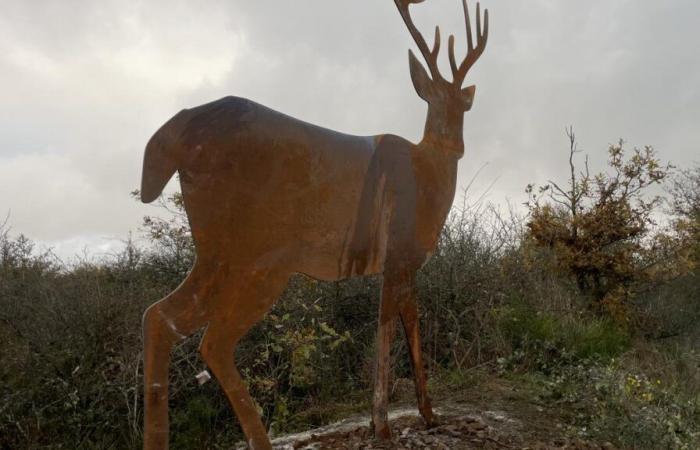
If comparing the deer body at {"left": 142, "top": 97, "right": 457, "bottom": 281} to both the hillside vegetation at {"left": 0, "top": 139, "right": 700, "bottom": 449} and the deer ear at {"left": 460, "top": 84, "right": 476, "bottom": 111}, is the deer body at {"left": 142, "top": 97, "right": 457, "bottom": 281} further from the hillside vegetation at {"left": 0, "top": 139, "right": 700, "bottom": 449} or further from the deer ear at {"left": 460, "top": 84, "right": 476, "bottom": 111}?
the hillside vegetation at {"left": 0, "top": 139, "right": 700, "bottom": 449}

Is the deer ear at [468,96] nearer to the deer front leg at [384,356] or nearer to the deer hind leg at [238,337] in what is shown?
the deer front leg at [384,356]

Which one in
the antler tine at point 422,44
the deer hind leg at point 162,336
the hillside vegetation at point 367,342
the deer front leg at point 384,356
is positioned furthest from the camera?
the hillside vegetation at point 367,342

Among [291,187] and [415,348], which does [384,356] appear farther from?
[291,187]

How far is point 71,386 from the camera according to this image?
541cm

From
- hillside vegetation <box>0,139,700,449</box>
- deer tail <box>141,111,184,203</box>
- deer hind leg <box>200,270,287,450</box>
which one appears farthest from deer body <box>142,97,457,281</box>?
hillside vegetation <box>0,139,700,449</box>

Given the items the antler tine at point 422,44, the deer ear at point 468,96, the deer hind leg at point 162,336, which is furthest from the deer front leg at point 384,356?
the antler tine at point 422,44

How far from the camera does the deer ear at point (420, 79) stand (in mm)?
3584

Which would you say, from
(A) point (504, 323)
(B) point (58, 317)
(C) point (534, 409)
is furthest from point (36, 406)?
(A) point (504, 323)

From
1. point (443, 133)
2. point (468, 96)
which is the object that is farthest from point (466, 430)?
point (468, 96)

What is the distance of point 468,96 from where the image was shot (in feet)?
12.5

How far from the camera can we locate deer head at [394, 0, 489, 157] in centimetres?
Answer: 362

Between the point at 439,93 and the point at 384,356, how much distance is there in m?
1.74

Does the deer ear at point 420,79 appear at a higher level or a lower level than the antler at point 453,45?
lower

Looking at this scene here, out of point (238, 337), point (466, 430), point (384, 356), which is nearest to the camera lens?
point (238, 337)
